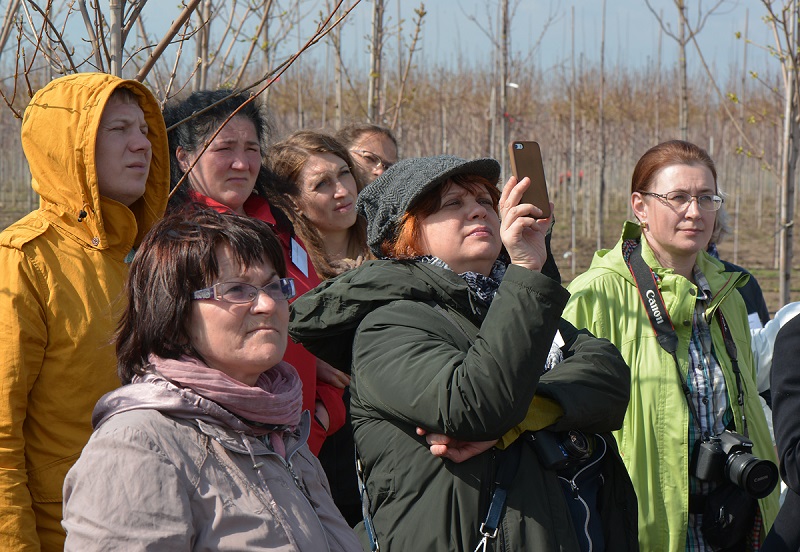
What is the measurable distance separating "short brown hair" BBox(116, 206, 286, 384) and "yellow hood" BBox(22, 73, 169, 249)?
0.60 meters

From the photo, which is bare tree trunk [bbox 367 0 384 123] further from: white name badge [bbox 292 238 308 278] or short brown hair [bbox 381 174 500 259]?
short brown hair [bbox 381 174 500 259]

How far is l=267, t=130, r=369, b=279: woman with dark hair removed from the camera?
3.75 meters

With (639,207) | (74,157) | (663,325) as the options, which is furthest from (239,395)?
(639,207)

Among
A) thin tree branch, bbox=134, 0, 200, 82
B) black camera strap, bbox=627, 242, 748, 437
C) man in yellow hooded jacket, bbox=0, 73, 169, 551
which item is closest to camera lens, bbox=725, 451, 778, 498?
black camera strap, bbox=627, 242, 748, 437

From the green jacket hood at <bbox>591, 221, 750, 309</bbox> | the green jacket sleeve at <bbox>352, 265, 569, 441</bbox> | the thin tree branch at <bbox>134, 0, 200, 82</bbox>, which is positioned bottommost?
the green jacket sleeve at <bbox>352, 265, 569, 441</bbox>

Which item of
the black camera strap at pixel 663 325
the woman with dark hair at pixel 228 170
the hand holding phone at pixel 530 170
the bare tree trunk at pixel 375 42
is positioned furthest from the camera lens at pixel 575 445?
the bare tree trunk at pixel 375 42

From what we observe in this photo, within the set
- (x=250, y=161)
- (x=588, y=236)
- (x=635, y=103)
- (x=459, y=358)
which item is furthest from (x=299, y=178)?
(x=635, y=103)

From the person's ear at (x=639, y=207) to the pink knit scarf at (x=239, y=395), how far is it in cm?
210

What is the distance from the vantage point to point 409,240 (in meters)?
2.40

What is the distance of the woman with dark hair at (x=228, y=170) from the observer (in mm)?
3105

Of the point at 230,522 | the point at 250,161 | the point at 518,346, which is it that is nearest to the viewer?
the point at 230,522

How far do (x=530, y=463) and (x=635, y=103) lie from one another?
2171 centimetres

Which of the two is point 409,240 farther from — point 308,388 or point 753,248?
point 753,248

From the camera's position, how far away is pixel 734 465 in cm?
274
